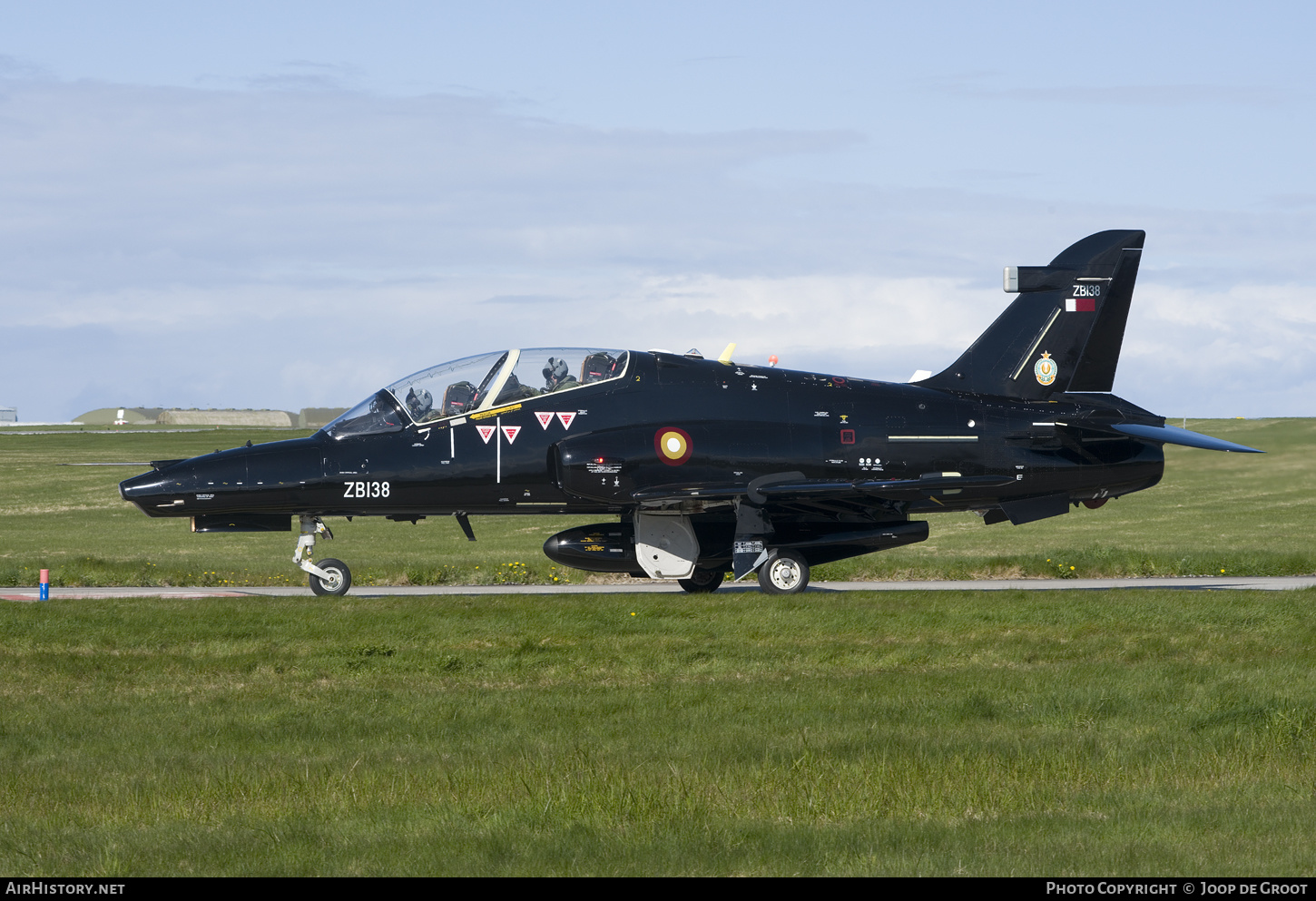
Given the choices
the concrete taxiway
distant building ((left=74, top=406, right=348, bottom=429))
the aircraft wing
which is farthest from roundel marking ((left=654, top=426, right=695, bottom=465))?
distant building ((left=74, top=406, right=348, bottom=429))

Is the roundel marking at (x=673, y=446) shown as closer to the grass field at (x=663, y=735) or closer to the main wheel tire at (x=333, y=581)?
the grass field at (x=663, y=735)

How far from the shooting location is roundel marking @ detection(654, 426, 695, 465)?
60.7 feet

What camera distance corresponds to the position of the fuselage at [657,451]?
1800 cm

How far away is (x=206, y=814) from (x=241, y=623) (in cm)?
748

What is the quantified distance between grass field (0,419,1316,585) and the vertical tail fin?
4.68 meters

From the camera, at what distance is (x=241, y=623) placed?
15016mm

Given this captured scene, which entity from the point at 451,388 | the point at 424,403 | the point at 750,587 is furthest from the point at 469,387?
the point at 750,587

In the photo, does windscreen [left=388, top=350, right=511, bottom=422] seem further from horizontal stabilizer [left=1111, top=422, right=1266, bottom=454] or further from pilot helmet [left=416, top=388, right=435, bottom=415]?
horizontal stabilizer [left=1111, top=422, right=1266, bottom=454]

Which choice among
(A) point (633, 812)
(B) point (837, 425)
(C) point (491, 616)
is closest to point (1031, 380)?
(B) point (837, 425)

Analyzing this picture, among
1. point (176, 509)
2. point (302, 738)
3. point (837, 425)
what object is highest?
point (837, 425)

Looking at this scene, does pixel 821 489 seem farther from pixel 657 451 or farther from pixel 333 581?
pixel 333 581

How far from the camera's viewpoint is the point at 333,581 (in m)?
18.4

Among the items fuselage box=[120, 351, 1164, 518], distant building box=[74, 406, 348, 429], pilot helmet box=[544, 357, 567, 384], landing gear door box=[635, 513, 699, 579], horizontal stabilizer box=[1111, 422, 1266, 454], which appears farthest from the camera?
distant building box=[74, 406, 348, 429]

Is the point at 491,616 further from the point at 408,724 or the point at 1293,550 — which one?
the point at 1293,550
